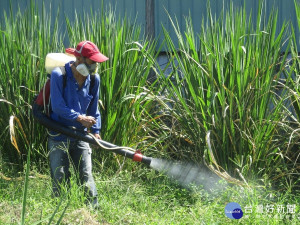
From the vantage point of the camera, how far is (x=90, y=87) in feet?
16.5

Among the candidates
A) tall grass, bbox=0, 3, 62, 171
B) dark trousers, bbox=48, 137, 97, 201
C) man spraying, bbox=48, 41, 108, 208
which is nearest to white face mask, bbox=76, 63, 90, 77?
man spraying, bbox=48, 41, 108, 208

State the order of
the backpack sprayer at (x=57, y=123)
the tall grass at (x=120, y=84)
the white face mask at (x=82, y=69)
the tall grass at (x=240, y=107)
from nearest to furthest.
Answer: the white face mask at (x=82, y=69) → the backpack sprayer at (x=57, y=123) → the tall grass at (x=240, y=107) → the tall grass at (x=120, y=84)

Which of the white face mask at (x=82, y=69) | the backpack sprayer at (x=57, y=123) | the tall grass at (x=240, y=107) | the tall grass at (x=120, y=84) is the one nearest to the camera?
the white face mask at (x=82, y=69)

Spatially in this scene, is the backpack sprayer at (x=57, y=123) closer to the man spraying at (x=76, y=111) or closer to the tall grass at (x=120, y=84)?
the man spraying at (x=76, y=111)

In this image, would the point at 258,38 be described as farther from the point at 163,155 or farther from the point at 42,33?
the point at 42,33

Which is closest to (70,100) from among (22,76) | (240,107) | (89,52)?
(89,52)

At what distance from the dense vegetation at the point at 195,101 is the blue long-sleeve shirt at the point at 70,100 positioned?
52cm

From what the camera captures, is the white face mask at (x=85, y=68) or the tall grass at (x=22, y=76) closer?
the white face mask at (x=85, y=68)

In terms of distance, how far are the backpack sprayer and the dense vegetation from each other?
1.56 feet

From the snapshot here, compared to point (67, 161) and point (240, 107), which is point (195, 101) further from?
point (67, 161)

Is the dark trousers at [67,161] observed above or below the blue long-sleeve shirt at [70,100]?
below

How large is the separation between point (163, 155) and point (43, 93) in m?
1.35

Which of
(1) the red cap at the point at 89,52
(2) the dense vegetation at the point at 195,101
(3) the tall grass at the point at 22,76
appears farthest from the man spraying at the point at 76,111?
(3) the tall grass at the point at 22,76

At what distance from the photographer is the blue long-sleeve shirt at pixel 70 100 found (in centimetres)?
474
